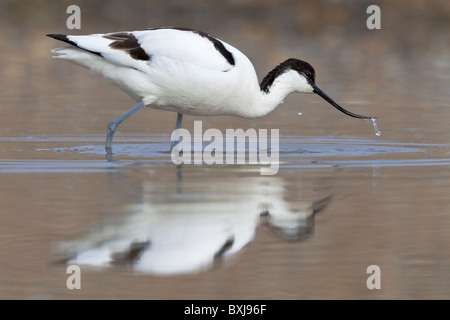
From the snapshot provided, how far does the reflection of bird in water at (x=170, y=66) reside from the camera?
9828 mm

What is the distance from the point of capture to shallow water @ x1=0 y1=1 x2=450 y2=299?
5.84 metres

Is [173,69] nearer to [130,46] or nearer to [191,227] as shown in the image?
[130,46]

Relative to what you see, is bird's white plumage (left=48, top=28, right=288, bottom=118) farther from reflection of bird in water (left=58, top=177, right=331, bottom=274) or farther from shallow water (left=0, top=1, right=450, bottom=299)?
reflection of bird in water (left=58, top=177, right=331, bottom=274)

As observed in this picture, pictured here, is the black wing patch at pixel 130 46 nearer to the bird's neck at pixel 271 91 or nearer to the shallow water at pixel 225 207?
the shallow water at pixel 225 207

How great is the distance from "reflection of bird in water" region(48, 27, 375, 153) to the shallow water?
1.95 feet

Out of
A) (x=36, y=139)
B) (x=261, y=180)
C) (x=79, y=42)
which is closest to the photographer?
(x=261, y=180)

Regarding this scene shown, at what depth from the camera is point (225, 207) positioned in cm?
752

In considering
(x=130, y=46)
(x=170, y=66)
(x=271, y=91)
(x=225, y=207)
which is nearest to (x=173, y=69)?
(x=170, y=66)

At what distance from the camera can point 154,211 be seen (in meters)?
7.32

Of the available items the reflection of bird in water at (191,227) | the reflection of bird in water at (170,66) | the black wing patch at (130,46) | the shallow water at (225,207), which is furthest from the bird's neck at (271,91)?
the reflection of bird in water at (191,227)

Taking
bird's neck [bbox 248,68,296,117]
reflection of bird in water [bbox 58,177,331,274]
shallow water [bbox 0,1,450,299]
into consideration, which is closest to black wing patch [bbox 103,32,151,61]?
shallow water [bbox 0,1,450,299]
